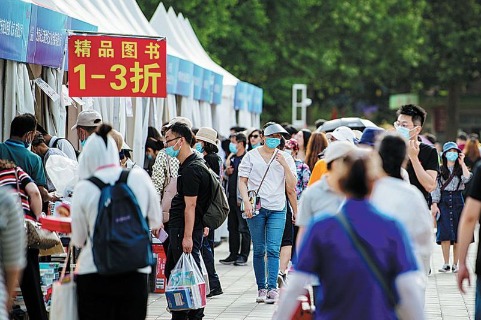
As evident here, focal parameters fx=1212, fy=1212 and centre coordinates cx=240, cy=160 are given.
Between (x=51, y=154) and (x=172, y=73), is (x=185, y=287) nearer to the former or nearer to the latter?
(x=51, y=154)

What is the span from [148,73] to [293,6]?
3433 centimetres

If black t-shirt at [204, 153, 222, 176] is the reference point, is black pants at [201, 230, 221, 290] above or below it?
below

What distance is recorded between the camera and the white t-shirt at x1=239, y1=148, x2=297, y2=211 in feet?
40.4

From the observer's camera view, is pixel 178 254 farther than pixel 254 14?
No

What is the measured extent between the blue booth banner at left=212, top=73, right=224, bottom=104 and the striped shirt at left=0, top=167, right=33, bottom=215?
13.9 metres

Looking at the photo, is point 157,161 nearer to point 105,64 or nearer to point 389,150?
point 105,64

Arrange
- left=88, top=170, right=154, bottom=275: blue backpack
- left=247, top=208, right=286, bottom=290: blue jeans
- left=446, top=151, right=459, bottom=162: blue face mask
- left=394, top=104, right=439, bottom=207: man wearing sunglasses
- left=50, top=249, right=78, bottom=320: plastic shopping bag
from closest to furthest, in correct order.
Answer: left=88, top=170, right=154, bottom=275: blue backpack
left=50, top=249, right=78, bottom=320: plastic shopping bag
left=394, top=104, right=439, bottom=207: man wearing sunglasses
left=247, top=208, right=286, bottom=290: blue jeans
left=446, top=151, right=459, bottom=162: blue face mask

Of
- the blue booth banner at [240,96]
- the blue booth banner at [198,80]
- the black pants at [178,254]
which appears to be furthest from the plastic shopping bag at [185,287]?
the blue booth banner at [240,96]

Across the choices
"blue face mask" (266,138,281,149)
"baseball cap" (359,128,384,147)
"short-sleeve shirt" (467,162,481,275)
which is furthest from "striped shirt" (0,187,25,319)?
"blue face mask" (266,138,281,149)

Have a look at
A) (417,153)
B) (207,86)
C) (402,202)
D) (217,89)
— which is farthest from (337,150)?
(217,89)

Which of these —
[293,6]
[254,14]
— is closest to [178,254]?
[254,14]

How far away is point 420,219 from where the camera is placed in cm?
711

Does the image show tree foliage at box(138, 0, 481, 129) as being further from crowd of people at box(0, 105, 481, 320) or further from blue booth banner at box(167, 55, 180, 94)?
crowd of people at box(0, 105, 481, 320)

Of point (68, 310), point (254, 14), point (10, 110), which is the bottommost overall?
point (68, 310)
